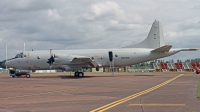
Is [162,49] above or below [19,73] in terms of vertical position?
above

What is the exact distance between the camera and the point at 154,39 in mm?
43875

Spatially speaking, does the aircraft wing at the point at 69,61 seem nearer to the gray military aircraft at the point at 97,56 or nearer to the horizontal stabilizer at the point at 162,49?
the gray military aircraft at the point at 97,56

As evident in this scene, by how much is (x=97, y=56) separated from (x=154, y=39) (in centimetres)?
921

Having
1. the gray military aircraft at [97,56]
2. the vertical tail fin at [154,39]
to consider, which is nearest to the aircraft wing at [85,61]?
the gray military aircraft at [97,56]

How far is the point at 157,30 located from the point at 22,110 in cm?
3541

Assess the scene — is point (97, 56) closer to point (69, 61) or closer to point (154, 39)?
point (69, 61)

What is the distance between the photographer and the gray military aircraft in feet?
137

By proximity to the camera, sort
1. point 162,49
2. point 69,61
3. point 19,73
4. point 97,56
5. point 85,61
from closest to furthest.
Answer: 1. point 85,61
2. point 162,49
3. point 69,61
4. point 97,56
5. point 19,73

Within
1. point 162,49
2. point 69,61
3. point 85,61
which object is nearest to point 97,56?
point 85,61

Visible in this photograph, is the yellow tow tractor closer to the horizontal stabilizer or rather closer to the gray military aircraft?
the gray military aircraft

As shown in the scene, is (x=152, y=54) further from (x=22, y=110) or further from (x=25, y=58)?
(x=22, y=110)

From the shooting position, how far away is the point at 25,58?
1697 inches

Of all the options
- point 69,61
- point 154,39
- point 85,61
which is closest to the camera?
point 85,61

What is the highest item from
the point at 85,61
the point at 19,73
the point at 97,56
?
the point at 97,56
